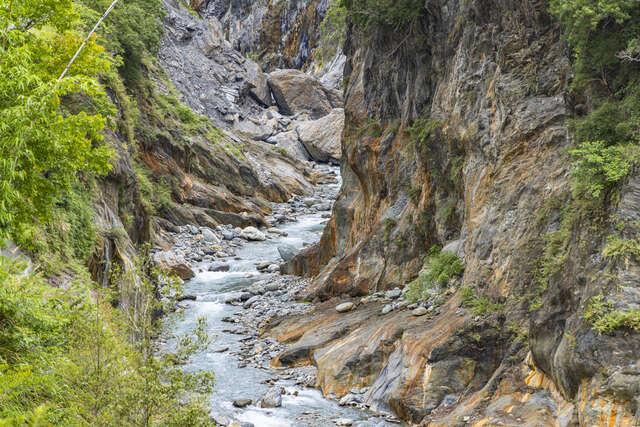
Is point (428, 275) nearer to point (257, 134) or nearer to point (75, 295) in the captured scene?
point (75, 295)

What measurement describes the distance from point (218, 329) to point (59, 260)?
8.09m

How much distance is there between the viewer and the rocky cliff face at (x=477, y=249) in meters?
8.00

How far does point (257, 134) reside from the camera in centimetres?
6406

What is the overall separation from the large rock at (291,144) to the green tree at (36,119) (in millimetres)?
51162

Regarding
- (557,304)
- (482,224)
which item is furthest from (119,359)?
(482,224)

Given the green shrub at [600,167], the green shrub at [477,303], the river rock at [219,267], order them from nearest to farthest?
1. the green shrub at [600,167]
2. the green shrub at [477,303]
3. the river rock at [219,267]

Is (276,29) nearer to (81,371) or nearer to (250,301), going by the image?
(250,301)

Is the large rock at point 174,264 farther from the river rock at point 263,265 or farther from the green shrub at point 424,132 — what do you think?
the green shrub at point 424,132

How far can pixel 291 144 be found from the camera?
61.7 m

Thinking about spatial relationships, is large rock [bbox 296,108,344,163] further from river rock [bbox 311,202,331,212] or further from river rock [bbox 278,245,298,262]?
river rock [bbox 278,245,298,262]

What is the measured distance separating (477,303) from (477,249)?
179 cm

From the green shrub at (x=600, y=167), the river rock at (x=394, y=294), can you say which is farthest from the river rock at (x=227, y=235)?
the green shrub at (x=600, y=167)

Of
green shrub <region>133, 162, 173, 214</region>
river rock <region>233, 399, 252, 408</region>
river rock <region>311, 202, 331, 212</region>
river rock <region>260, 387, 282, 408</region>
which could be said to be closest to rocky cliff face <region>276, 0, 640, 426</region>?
river rock <region>260, 387, 282, 408</region>

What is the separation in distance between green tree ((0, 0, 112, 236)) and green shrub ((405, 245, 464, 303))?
9.50m
